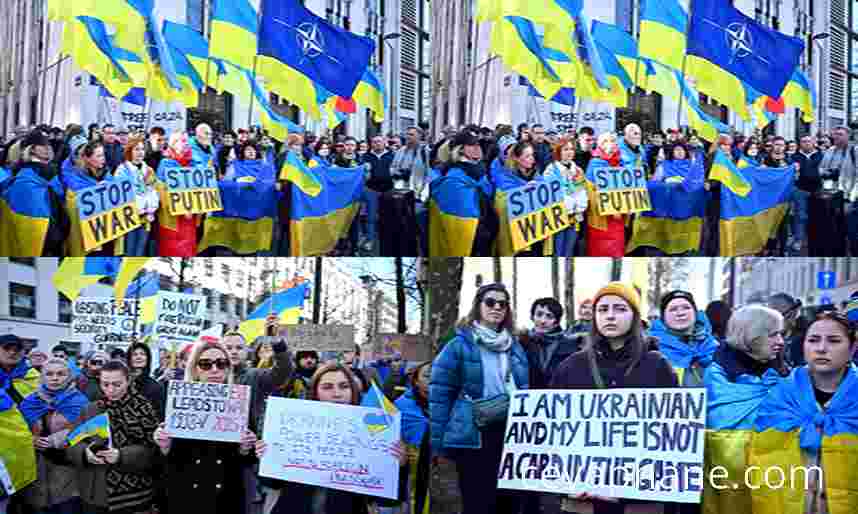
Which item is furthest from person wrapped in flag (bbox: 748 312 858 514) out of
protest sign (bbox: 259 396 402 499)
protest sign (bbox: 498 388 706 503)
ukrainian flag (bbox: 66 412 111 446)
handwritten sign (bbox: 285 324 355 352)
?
ukrainian flag (bbox: 66 412 111 446)

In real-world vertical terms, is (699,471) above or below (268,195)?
below

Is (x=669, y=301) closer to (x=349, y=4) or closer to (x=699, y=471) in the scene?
(x=699, y=471)

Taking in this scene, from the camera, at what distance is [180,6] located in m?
5.32

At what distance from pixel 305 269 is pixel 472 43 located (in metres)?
1.27

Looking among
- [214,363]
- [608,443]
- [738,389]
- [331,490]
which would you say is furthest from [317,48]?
[738,389]

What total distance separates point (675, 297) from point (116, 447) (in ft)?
8.68

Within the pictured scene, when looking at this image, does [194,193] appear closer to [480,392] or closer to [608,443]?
[480,392]

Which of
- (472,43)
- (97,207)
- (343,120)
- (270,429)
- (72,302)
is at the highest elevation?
(472,43)

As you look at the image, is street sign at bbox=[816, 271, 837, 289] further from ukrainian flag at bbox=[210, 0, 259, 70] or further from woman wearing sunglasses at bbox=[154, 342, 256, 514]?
ukrainian flag at bbox=[210, 0, 259, 70]

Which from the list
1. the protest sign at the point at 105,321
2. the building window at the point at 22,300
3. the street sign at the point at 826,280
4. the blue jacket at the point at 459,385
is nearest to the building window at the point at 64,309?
the protest sign at the point at 105,321

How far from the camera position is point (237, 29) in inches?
208

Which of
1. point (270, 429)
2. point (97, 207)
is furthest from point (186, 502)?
point (97, 207)

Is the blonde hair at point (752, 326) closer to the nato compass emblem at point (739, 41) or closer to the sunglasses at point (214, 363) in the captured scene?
the nato compass emblem at point (739, 41)

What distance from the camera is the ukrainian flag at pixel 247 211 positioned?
206 inches
